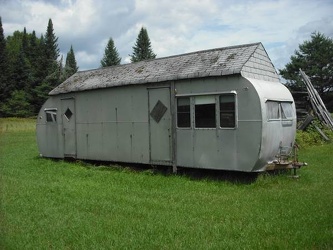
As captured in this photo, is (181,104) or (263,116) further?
(181,104)

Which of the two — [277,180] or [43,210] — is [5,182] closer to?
[43,210]

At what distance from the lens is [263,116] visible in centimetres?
1089

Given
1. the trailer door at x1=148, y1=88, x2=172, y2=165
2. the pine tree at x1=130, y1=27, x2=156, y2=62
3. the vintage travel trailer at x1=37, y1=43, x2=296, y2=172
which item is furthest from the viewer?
the pine tree at x1=130, y1=27, x2=156, y2=62

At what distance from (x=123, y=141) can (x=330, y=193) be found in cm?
771

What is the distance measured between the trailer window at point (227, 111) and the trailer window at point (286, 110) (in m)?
1.98

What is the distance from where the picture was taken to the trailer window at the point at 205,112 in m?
11.8

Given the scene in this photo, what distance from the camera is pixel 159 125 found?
13.3 meters

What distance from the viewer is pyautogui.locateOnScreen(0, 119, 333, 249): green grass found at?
244 inches

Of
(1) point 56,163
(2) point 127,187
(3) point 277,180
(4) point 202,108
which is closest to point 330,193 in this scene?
(3) point 277,180

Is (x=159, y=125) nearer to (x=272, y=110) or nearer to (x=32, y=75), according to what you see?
(x=272, y=110)

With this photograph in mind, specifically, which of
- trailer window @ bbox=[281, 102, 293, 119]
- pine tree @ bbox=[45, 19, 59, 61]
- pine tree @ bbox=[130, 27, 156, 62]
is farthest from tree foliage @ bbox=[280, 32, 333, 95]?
pine tree @ bbox=[45, 19, 59, 61]

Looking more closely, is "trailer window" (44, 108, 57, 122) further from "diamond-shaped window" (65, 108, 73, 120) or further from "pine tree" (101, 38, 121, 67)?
"pine tree" (101, 38, 121, 67)

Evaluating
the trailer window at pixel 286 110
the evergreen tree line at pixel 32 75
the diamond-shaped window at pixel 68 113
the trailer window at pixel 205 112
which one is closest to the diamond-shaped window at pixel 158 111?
the trailer window at pixel 205 112

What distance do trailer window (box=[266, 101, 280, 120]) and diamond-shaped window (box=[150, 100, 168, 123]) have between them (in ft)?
11.5
